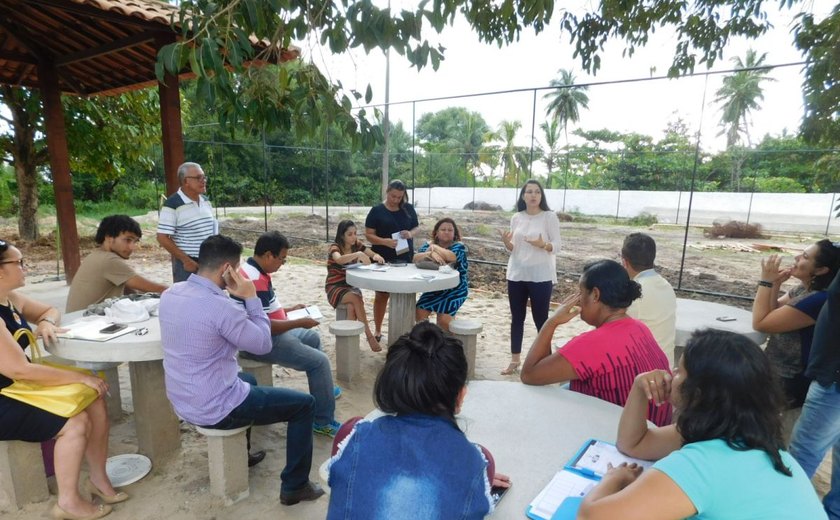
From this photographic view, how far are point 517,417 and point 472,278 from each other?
19.9ft

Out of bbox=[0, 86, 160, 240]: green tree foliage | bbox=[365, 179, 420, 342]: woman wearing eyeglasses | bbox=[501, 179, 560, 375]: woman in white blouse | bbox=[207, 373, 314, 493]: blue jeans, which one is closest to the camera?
bbox=[207, 373, 314, 493]: blue jeans

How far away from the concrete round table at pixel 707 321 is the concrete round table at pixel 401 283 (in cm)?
172

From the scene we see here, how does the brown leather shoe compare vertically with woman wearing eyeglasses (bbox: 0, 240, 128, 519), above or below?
below

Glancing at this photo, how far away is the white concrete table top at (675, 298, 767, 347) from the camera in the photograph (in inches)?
113

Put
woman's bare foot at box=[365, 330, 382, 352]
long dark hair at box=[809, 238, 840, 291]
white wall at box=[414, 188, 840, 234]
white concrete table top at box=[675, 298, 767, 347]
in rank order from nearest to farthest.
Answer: long dark hair at box=[809, 238, 840, 291], white concrete table top at box=[675, 298, 767, 347], woman's bare foot at box=[365, 330, 382, 352], white wall at box=[414, 188, 840, 234]

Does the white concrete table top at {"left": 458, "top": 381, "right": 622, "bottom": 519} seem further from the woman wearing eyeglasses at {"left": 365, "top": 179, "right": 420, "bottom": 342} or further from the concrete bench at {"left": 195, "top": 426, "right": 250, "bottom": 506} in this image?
the woman wearing eyeglasses at {"left": 365, "top": 179, "right": 420, "bottom": 342}

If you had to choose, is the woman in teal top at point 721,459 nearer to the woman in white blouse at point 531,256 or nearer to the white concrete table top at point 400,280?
the white concrete table top at point 400,280

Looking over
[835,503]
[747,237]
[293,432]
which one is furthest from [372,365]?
[747,237]

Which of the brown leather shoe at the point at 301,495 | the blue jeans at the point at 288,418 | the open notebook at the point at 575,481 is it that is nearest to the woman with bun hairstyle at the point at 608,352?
the open notebook at the point at 575,481

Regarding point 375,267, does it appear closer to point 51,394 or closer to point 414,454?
point 51,394

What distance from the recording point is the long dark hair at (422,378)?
115 cm

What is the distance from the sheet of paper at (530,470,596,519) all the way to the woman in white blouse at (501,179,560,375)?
2830mm

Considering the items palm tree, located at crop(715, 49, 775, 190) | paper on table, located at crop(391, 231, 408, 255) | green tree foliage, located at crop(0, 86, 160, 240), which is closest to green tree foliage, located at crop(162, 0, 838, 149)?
paper on table, located at crop(391, 231, 408, 255)

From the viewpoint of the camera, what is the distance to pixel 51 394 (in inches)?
83.6
